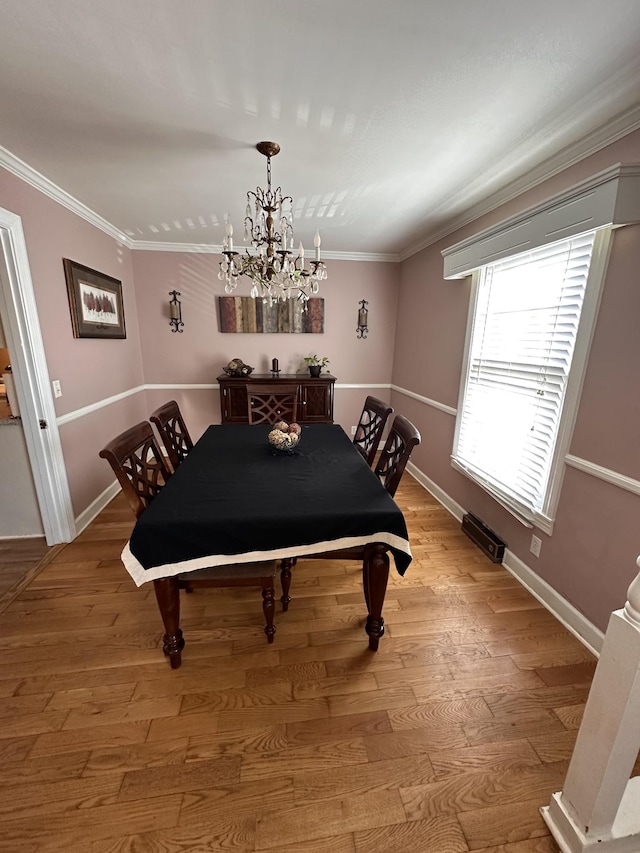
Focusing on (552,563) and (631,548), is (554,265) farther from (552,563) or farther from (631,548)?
(552,563)

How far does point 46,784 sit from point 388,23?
2784 millimetres

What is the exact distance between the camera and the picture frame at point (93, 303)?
2512 mm

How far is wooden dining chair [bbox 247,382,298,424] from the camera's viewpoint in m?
2.90

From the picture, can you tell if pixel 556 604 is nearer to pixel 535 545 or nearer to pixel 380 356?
pixel 535 545

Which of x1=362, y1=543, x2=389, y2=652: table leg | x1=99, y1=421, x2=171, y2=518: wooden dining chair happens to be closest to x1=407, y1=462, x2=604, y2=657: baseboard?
x1=362, y1=543, x2=389, y2=652: table leg

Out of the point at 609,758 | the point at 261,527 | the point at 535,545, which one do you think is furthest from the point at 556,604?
the point at 261,527

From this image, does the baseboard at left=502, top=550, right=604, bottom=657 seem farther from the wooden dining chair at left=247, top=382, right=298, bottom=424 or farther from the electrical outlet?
the wooden dining chair at left=247, top=382, right=298, bottom=424

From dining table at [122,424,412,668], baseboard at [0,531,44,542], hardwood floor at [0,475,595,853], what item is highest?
dining table at [122,424,412,668]

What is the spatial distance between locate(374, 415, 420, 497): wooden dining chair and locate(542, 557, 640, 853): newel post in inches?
36.7

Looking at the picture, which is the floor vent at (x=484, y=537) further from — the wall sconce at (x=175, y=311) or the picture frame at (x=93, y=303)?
the wall sconce at (x=175, y=311)

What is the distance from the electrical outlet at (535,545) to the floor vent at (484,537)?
0.23 metres

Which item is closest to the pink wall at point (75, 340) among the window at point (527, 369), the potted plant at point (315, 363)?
the potted plant at point (315, 363)

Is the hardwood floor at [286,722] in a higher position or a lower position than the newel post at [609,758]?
lower

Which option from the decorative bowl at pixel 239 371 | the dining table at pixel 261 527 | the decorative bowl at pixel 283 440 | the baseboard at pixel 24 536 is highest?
the decorative bowl at pixel 239 371
